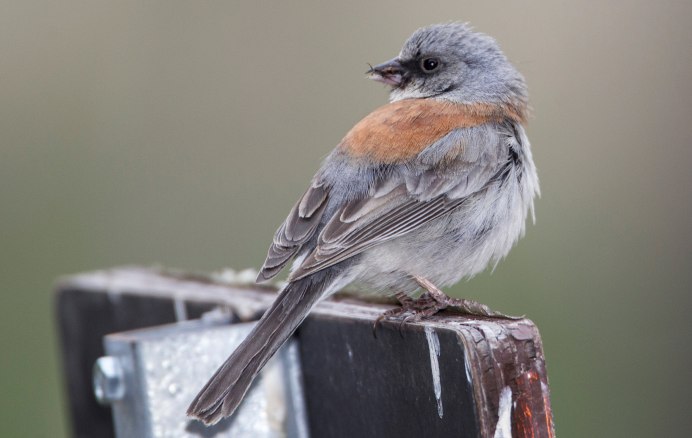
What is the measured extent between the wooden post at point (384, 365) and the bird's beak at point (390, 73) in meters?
1.37

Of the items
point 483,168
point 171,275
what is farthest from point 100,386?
point 483,168

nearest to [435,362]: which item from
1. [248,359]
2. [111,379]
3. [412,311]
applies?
[412,311]

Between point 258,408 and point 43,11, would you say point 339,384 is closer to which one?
point 258,408

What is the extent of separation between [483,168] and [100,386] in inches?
65.7

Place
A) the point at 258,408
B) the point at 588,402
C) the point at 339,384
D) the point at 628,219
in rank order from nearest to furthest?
the point at 339,384 → the point at 258,408 → the point at 588,402 → the point at 628,219

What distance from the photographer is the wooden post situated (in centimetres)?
200

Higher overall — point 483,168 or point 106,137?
point 106,137

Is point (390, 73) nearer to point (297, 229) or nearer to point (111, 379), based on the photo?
point (297, 229)

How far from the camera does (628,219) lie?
6438 millimetres

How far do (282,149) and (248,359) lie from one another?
4.54 m

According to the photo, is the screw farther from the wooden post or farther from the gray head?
the gray head

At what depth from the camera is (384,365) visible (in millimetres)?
2340

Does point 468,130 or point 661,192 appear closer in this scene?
point 468,130

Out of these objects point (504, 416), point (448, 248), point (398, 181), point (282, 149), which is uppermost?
point (282, 149)
